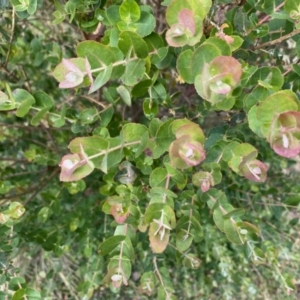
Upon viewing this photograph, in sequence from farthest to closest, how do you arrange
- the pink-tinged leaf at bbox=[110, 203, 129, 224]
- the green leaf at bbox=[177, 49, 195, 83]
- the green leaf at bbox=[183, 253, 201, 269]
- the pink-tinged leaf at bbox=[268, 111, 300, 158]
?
the green leaf at bbox=[183, 253, 201, 269] < the pink-tinged leaf at bbox=[110, 203, 129, 224] < the green leaf at bbox=[177, 49, 195, 83] < the pink-tinged leaf at bbox=[268, 111, 300, 158]

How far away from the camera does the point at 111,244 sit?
689 mm

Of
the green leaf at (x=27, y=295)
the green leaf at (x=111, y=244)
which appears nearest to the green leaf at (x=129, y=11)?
the green leaf at (x=111, y=244)

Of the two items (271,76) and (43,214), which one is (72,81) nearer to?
(271,76)

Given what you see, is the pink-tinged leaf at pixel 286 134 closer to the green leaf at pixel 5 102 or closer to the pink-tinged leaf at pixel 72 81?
the pink-tinged leaf at pixel 72 81

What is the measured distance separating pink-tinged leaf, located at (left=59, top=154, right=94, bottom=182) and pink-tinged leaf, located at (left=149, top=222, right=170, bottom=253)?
13 centimetres

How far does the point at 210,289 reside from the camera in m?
1.53

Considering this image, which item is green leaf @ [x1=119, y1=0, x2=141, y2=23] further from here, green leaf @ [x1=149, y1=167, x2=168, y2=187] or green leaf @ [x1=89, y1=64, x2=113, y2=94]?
green leaf @ [x1=149, y1=167, x2=168, y2=187]

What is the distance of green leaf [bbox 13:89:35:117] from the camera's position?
0.65m

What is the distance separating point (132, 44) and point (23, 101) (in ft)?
0.65

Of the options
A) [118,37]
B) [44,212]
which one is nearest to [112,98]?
[118,37]

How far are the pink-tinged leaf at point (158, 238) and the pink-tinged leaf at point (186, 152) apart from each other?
0.39 feet

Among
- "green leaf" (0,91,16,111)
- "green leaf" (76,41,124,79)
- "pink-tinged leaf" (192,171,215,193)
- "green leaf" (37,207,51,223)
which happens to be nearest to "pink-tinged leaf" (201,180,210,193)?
"pink-tinged leaf" (192,171,215,193)

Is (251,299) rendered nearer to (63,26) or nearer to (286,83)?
(286,83)

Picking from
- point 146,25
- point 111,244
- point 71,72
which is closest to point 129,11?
point 146,25
